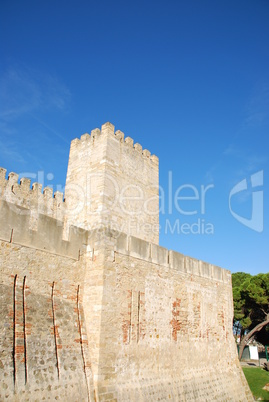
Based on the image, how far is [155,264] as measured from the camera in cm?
1088

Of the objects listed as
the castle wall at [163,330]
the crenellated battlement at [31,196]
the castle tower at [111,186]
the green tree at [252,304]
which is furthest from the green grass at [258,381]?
the crenellated battlement at [31,196]

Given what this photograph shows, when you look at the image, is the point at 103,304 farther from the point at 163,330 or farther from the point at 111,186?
the point at 111,186

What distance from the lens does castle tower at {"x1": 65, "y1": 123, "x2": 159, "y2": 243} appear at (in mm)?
13797

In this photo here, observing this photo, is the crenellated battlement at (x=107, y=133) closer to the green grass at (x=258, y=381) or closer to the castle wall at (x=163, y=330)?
the castle wall at (x=163, y=330)

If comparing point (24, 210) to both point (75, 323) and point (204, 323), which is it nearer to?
point (75, 323)

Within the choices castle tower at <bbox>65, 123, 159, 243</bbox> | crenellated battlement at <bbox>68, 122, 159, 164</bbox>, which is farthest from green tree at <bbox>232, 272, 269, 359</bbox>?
crenellated battlement at <bbox>68, 122, 159, 164</bbox>

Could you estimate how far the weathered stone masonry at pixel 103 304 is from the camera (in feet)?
23.6

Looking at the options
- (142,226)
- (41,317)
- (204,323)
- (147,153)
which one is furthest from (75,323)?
(147,153)

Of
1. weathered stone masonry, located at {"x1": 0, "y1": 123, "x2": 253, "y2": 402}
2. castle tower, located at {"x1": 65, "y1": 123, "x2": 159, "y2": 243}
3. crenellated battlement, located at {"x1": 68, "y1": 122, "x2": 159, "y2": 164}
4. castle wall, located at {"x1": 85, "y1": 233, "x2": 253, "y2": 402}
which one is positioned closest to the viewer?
weathered stone masonry, located at {"x1": 0, "y1": 123, "x2": 253, "y2": 402}

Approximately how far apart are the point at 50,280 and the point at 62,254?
2.60ft

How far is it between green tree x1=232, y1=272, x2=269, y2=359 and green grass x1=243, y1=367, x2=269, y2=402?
269 inches

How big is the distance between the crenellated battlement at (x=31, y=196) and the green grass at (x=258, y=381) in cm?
1263

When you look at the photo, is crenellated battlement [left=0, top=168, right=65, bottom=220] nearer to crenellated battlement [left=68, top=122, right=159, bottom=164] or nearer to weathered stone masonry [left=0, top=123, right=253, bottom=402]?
weathered stone masonry [left=0, top=123, right=253, bottom=402]

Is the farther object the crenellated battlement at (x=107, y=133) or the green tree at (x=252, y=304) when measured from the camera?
the green tree at (x=252, y=304)
